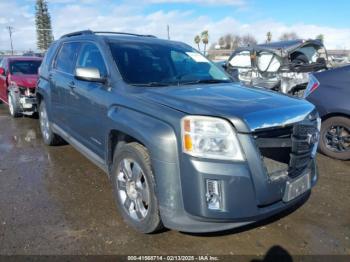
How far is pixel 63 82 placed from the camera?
498 centimetres

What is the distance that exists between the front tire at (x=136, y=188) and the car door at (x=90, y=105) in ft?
1.59

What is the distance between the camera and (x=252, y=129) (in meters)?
2.75

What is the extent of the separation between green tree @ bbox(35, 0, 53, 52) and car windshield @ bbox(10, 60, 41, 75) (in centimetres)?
7108

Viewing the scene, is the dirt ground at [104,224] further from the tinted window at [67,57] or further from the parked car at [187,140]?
the tinted window at [67,57]

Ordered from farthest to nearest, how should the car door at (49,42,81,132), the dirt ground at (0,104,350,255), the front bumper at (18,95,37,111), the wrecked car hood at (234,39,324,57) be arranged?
the wrecked car hood at (234,39,324,57), the front bumper at (18,95,37,111), the car door at (49,42,81,132), the dirt ground at (0,104,350,255)

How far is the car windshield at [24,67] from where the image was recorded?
9.53m

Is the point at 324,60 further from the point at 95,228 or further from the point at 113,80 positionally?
the point at 95,228

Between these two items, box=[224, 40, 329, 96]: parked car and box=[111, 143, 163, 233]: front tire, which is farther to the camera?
box=[224, 40, 329, 96]: parked car

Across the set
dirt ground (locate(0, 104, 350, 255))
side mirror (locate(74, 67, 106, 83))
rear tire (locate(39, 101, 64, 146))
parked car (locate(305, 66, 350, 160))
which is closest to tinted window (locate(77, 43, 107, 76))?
side mirror (locate(74, 67, 106, 83))

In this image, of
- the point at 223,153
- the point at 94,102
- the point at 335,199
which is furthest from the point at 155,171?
the point at 335,199

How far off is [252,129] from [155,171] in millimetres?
833

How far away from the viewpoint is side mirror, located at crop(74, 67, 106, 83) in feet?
12.3

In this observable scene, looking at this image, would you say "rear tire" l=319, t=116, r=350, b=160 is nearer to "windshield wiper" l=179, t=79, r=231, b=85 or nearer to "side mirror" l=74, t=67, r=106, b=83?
"windshield wiper" l=179, t=79, r=231, b=85

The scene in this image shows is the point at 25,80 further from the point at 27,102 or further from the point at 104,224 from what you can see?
the point at 104,224
